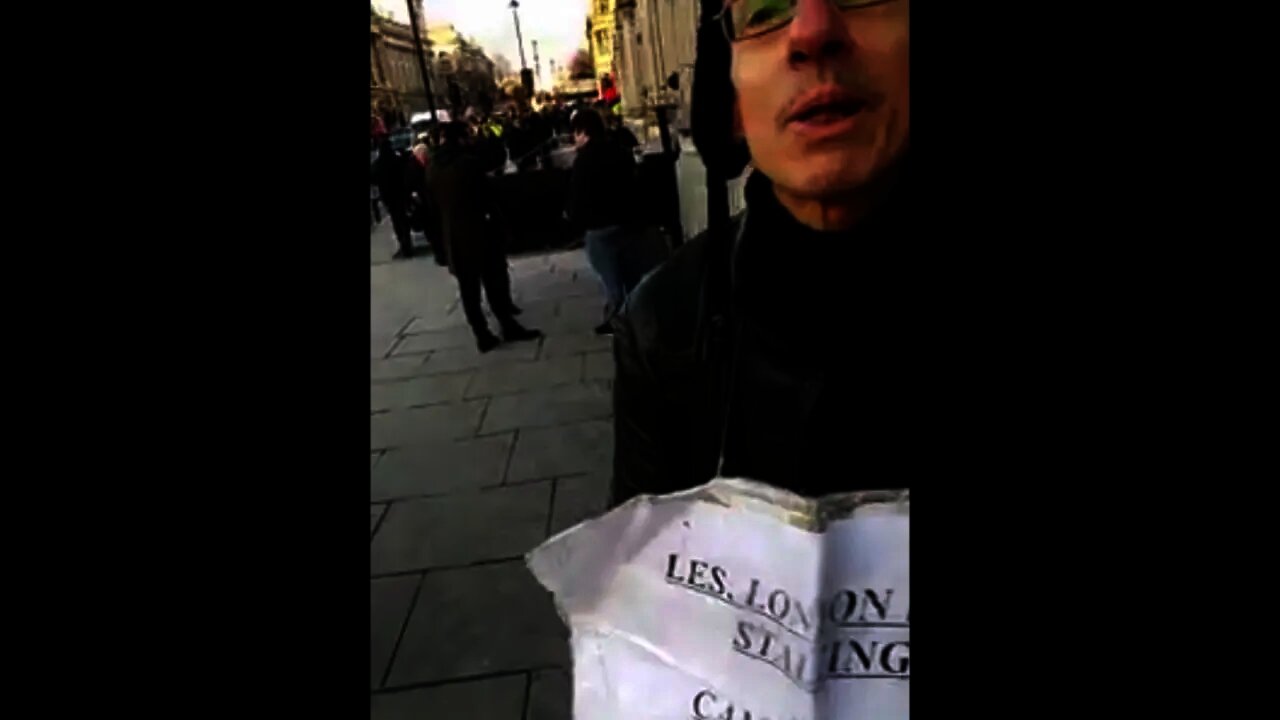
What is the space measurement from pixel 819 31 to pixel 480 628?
2.63 metres

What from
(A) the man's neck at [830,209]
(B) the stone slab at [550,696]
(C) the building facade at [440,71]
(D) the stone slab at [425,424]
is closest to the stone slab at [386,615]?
(B) the stone slab at [550,696]

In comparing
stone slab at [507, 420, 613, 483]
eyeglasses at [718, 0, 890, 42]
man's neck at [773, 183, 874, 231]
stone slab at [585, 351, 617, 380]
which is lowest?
stone slab at [585, 351, 617, 380]

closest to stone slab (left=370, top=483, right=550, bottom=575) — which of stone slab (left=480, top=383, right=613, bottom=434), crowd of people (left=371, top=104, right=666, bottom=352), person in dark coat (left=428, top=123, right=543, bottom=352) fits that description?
stone slab (left=480, top=383, right=613, bottom=434)

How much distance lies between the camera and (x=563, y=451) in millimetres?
4312

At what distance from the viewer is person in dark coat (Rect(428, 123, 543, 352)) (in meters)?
6.06

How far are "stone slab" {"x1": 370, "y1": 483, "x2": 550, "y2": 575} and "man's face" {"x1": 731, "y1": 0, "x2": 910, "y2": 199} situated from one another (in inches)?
109

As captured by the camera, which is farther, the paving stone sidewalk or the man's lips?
the paving stone sidewalk

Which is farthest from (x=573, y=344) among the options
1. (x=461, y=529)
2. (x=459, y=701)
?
(x=459, y=701)

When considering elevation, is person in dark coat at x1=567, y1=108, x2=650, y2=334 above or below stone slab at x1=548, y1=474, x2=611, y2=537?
above

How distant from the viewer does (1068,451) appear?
536 mm

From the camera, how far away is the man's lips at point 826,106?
2.40 ft

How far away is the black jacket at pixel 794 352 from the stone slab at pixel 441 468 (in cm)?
321

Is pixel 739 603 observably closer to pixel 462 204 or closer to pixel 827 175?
pixel 827 175

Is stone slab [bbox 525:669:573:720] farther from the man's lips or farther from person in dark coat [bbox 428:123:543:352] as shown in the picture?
person in dark coat [bbox 428:123:543:352]
